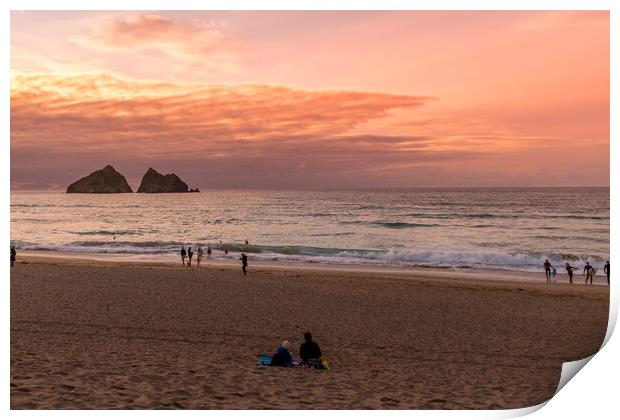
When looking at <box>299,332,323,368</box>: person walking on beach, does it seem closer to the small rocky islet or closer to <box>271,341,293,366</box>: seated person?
<box>271,341,293,366</box>: seated person

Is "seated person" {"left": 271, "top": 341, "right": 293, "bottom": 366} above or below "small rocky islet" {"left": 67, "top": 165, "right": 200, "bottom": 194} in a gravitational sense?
below

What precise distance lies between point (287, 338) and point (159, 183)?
244ft

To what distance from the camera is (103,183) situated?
7544 centimetres

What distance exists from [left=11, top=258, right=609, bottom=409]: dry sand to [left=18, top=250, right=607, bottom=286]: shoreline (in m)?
2.03

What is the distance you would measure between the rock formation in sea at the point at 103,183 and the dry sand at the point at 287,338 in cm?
6138

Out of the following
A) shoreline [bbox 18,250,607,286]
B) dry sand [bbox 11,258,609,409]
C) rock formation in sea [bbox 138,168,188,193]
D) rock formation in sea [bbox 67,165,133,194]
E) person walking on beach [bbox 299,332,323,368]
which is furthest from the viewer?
rock formation in sea [bbox 138,168,188,193]

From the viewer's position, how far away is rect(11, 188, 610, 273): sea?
2722 centimetres

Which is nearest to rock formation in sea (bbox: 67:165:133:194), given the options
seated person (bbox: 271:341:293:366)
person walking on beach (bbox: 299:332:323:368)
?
seated person (bbox: 271:341:293:366)

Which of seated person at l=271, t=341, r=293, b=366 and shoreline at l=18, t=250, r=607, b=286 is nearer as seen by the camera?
seated person at l=271, t=341, r=293, b=366

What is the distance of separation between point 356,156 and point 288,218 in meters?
14.9

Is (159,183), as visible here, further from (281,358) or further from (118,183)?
(281,358)

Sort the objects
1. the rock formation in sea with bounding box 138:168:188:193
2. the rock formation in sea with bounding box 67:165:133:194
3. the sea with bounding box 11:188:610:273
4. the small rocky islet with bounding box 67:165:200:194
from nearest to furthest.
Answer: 1. the sea with bounding box 11:188:610:273
2. the rock formation in sea with bounding box 67:165:133:194
3. the small rocky islet with bounding box 67:165:200:194
4. the rock formation in sea with bounding box 138:168:188:193

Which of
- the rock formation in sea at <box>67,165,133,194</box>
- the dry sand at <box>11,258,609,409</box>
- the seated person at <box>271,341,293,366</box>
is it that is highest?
the rock formation in sea at <box>67,165,133,194</box>
